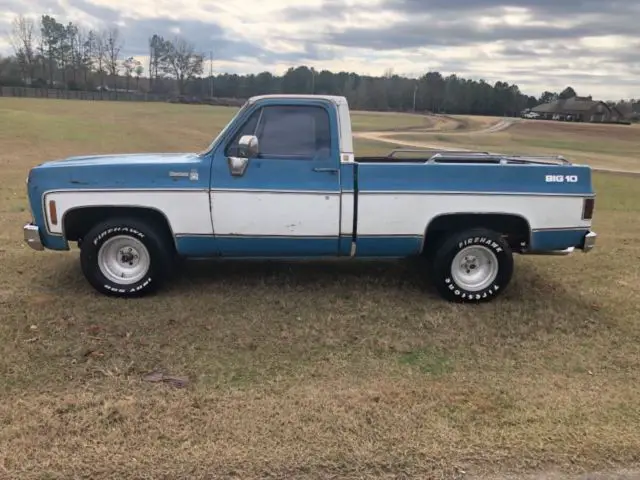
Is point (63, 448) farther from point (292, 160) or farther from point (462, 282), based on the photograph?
point (462, 282)

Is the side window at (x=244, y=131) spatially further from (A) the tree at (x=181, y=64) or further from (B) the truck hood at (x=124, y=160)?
(A) the tree at (x=181, y=64)

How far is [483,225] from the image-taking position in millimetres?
5910

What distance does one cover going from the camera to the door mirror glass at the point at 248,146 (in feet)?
17.3

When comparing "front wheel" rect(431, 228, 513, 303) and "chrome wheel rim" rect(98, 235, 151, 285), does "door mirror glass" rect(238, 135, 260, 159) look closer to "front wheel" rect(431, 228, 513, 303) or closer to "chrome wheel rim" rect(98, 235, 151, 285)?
"chrome wheel rim" rect(98, 235, 151, 285)

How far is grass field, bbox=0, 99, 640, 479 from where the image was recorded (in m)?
3.38

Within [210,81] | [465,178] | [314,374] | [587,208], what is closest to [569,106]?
[210,81]

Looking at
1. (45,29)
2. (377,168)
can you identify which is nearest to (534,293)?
(377,168)

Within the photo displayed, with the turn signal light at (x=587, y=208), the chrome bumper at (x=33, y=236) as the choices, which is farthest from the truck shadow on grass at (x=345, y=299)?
the turn signal light at (x=587, y=208)

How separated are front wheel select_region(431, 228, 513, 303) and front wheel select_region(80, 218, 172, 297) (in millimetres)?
2622

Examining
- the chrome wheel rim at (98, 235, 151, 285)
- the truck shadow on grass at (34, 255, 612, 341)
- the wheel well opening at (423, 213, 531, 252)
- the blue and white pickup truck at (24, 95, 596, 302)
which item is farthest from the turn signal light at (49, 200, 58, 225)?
the wheel well opening at (423, 213, 531, 252)

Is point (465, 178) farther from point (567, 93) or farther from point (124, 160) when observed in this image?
point (567, 93)

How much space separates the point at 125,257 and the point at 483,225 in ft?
11.4

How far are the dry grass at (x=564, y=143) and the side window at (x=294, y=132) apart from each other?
25587mm

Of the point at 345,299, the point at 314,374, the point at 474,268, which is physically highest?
the point at 474,268
